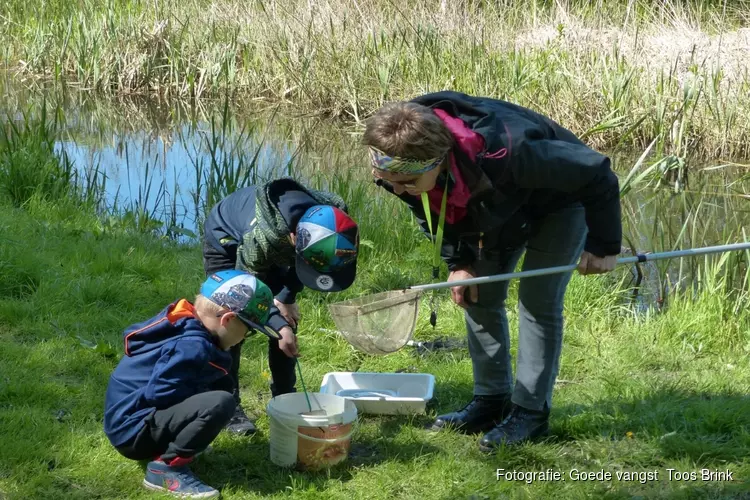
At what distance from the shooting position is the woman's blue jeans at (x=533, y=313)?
3.21 meters

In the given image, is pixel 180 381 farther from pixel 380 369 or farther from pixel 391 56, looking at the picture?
pixel 391 56

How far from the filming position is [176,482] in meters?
2.97

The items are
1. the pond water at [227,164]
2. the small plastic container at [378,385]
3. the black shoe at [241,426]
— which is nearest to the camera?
the black shoe at [241,426]

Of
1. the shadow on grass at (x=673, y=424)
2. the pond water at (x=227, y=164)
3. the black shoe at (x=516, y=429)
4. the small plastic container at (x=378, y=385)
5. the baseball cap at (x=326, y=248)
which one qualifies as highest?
the baseball cap at (x=326, y=248)

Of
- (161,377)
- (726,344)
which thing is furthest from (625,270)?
(161,377)

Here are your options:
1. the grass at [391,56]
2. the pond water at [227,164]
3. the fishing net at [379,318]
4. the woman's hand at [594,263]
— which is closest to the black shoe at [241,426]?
the fishing net at [379,318]

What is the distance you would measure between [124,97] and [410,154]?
9.49m

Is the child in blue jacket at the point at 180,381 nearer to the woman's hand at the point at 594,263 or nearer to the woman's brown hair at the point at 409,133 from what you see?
the woman's brown hair at the point at 409,133

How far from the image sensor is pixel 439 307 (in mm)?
4969

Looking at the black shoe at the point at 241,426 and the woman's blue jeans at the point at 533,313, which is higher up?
the woman's blue jeans at the point at 533,313

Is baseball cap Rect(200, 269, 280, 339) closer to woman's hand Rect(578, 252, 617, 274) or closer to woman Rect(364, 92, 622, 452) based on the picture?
woman Rect(364, 92, 622, 452)

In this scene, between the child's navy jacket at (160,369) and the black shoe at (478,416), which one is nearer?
the child's navy jacket at (160,369)

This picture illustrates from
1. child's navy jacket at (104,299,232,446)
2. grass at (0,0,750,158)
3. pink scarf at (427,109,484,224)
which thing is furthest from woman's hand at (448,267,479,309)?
grass at (0,0,750,158)

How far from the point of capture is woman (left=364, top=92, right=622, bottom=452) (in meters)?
2.85
